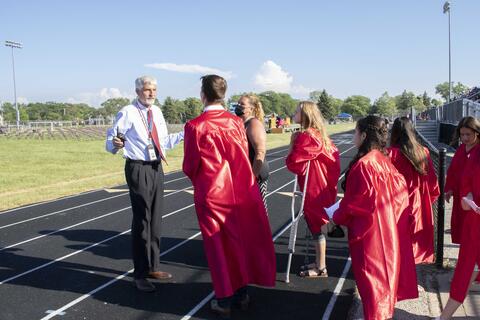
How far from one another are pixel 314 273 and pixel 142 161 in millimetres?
2171

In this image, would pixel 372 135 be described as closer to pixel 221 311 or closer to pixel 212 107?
pixel 212 107

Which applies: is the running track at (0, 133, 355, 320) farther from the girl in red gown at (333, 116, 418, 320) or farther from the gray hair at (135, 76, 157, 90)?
the gray hair at (135, 76, 157, 90)

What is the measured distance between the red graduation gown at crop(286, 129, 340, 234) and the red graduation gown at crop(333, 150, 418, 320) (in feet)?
3.38

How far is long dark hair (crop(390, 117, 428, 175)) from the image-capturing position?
15.5ft

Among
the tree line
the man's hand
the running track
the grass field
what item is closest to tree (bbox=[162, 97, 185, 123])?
the tree line

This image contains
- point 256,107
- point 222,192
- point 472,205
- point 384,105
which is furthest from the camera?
point 384,105

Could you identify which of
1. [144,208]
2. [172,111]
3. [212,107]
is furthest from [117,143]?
[172,111]

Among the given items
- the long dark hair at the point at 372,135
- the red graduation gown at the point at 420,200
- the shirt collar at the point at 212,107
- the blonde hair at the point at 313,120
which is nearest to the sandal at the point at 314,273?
the red graduation gown at the point at 420,200

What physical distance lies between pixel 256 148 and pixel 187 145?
993 mm

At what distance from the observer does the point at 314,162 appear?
477cm

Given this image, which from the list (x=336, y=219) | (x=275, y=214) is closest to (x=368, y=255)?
(x=336, y=219)

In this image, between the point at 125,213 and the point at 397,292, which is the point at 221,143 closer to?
the point at 397,292

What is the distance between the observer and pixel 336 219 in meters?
3.68

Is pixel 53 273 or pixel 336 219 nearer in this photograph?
pixel 336 219
